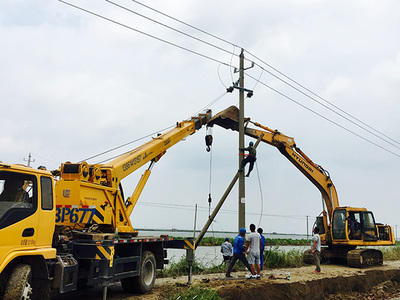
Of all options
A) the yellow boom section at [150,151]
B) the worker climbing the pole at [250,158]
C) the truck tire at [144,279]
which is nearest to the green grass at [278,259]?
the worker climbing the pole at [250,158]

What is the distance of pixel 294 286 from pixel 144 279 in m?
4.91

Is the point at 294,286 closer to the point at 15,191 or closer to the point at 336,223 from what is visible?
the point at 336,223

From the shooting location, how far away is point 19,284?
23.0 feet

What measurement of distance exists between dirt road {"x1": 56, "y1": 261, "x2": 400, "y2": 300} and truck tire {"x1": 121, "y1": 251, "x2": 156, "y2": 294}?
0.77 feet

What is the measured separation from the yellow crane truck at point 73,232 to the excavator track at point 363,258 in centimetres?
983

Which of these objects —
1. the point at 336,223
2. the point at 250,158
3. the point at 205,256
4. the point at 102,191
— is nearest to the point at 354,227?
the point at 336,223

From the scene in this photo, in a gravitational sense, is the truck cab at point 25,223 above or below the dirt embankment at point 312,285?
above

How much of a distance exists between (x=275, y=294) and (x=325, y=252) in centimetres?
873

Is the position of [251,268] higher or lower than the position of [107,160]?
lower

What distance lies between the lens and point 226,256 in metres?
18.2

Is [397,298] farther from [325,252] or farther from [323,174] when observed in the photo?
[323,174]

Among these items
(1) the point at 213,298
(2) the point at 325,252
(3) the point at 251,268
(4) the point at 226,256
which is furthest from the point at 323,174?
(1) the point at 213,298

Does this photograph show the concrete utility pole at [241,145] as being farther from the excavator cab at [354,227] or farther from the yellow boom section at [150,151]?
the excavator cab at [354,227]

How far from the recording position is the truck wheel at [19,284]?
22.7 feet
